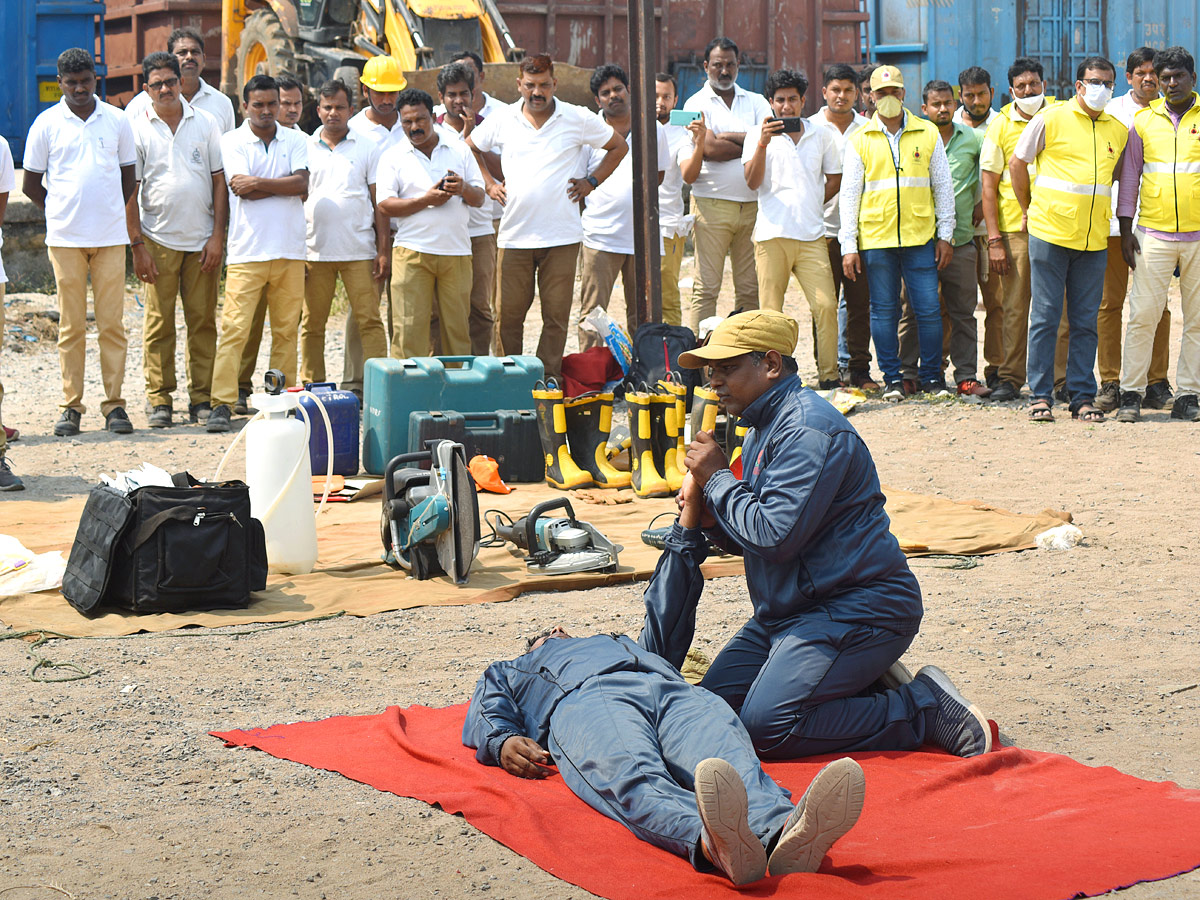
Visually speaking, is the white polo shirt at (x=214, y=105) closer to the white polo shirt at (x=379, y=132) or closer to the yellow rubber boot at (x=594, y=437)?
the white polo shirt at (x=379, y=132)

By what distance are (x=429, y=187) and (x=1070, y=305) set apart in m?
4.63

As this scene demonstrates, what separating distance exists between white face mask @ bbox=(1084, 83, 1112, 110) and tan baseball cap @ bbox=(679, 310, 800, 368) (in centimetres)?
619

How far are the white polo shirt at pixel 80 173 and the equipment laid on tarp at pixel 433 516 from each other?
13.4 feet

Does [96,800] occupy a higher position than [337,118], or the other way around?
[337,118]

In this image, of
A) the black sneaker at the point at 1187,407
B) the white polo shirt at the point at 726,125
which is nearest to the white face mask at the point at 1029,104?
the white polo shirt at the point at 726,125

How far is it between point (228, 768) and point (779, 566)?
68.1 inches

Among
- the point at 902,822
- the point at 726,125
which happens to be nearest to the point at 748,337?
the point at 902,822

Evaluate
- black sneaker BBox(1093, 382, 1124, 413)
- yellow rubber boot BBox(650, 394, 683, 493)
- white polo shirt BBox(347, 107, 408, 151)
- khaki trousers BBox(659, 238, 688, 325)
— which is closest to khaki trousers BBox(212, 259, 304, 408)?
white polo shirt BBox(347, 107, 408, 151)

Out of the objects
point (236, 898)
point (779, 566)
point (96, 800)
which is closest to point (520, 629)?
point (779, 566)

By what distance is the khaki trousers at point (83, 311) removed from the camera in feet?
31.4

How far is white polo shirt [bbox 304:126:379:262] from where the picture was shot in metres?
10.2

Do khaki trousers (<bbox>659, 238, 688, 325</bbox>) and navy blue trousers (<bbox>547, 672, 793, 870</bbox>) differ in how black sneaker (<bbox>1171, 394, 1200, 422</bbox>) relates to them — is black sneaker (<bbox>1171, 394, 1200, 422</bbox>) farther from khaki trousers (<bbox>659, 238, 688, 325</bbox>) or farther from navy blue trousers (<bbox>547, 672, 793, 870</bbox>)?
navy blue trousers (<bbox>547, 672, 793, 870</bbox>)

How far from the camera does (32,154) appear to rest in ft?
31.5

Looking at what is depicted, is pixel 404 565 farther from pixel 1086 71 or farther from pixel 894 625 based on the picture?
pixel 1086 71
